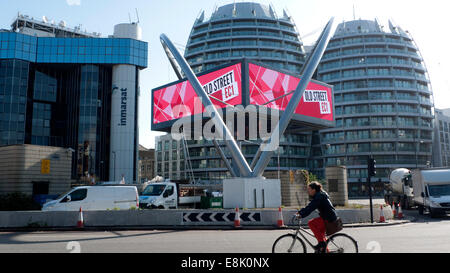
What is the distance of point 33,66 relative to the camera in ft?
239

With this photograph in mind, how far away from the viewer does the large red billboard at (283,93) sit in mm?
25734

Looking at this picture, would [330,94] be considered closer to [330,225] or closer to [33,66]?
[330,225]

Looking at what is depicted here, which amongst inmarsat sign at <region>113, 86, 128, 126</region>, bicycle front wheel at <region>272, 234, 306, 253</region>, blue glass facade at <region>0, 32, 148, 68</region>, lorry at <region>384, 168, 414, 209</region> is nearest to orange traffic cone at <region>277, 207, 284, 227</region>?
bicycle front wheel at <region>272, 234, 306, 253</region>

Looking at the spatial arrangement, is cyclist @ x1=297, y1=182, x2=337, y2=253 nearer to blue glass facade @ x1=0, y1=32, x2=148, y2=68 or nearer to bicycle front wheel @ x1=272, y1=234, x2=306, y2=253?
bicycle front wheel @ x1=272, y1=234, x2=306, y2=253

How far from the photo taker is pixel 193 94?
29188 millimetres

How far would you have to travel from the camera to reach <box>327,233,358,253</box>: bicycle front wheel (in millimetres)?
7605

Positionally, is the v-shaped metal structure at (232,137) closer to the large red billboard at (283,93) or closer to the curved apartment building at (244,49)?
the large red billboard at (283,93)

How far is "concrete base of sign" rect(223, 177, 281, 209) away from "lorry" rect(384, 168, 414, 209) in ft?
49.3

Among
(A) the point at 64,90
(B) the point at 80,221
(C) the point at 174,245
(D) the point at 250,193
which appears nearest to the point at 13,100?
(A) the point at 64,90

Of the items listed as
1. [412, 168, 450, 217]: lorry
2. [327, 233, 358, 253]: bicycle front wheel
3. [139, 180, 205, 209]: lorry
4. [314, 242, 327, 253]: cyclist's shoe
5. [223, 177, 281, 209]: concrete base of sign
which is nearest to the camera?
[314, 242, 327, 253]: cyclist's shoe

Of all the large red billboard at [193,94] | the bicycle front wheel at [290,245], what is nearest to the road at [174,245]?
the bicycle front wheel at [290,245]

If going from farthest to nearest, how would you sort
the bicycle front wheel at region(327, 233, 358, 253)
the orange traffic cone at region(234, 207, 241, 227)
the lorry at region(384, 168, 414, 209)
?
the lorry at region(384, 168, 414, 209), the orange traffic cone at region(234, 207, 241, 227), the bicycle front wheel at region(327, 233, 358, 253)

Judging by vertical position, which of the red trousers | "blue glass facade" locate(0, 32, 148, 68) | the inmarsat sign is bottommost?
the red trousers

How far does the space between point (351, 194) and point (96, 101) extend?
58.4m
